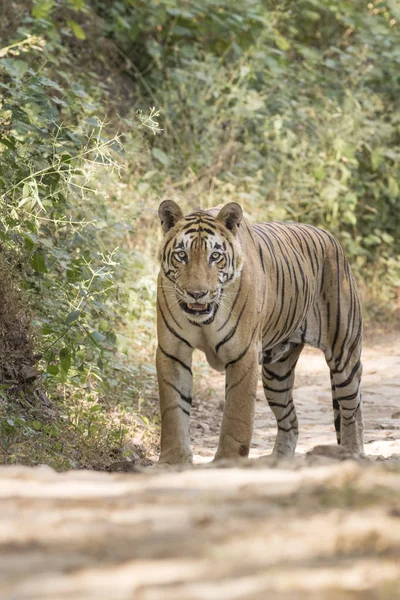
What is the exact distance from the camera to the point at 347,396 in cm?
657

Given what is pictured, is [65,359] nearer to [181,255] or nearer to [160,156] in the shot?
[181,255]

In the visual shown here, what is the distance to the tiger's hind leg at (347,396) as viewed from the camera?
21.4 ft

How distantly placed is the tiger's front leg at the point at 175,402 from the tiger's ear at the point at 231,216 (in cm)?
69

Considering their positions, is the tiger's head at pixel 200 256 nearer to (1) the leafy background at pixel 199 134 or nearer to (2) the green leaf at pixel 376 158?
(1) the leafy background at pixel 199 134

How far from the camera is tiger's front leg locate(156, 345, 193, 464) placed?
17.1 feet

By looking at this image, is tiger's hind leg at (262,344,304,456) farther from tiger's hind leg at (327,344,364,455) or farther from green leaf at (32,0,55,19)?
green leaf at (32,0,55,19)

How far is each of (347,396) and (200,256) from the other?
1781 mm

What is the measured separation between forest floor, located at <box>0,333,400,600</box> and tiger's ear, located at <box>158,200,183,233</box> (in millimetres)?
2310

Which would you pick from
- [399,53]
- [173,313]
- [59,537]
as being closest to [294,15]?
[399,53]

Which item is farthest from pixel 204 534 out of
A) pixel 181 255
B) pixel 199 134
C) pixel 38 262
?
pixel 199 134

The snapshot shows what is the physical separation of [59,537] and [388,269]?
36.3 feet

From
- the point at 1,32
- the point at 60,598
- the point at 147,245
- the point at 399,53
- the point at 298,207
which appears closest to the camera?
the point at 60,598

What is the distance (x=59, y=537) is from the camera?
7.67 feet

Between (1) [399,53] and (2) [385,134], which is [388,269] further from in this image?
(1) [399,53]
